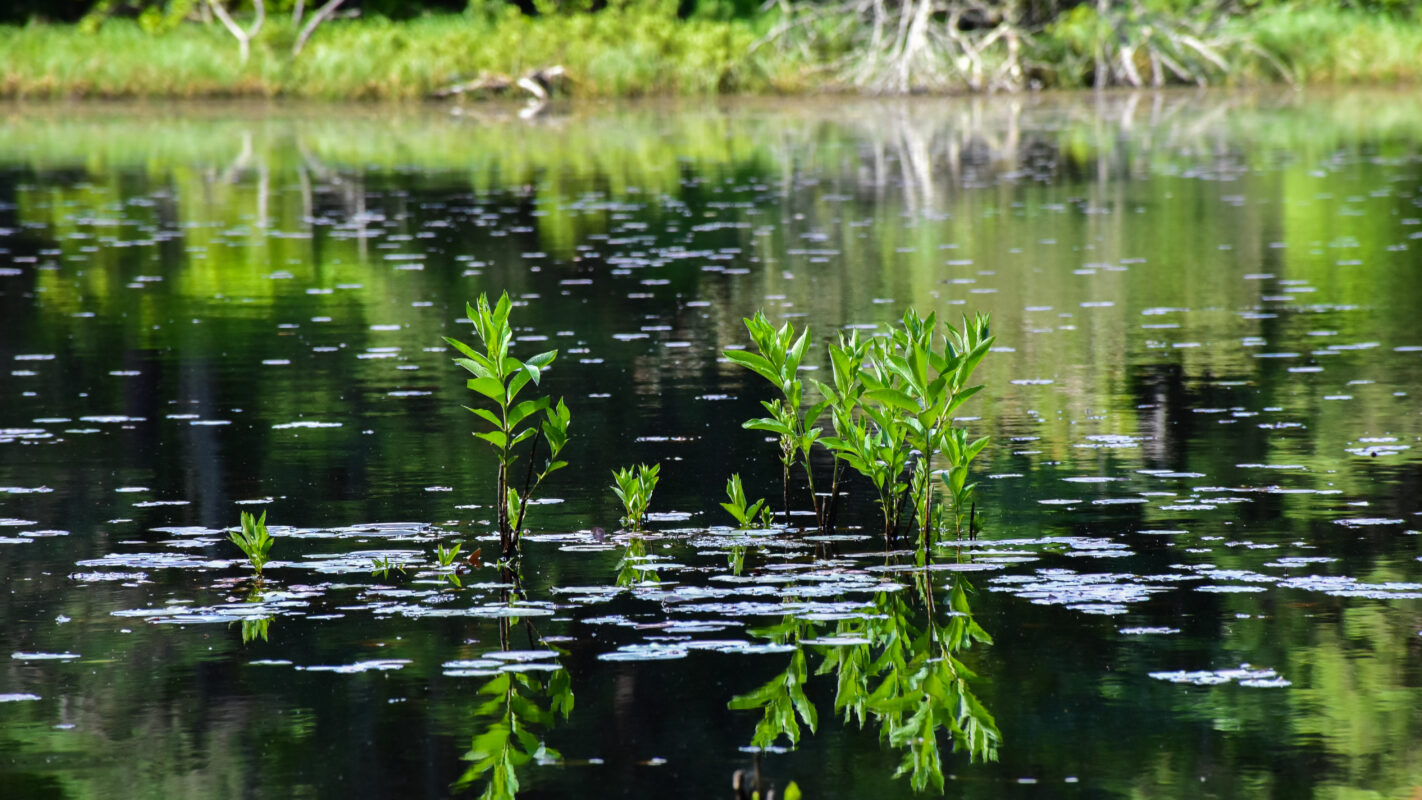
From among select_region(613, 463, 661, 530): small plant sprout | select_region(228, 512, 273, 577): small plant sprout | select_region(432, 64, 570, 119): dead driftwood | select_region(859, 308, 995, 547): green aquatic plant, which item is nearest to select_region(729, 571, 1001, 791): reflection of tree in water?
select_region(859, 308, 995, 547): green aquatic plant

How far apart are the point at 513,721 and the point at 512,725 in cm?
4

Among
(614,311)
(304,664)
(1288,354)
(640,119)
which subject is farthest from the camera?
(640,119)

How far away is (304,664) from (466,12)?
55.4m

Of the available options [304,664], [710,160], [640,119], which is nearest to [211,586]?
[304,664]

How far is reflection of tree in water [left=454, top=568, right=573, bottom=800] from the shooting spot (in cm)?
525

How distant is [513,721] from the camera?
5.68 meters

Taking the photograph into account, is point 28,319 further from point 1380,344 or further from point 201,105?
point 201,105

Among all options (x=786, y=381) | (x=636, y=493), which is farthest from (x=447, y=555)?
(x=786, y=381)

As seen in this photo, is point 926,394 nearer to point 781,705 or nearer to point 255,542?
point 781,705

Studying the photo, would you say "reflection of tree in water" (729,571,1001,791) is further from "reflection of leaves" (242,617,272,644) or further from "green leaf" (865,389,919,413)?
"reflection of leaves" (242,617,272,644)

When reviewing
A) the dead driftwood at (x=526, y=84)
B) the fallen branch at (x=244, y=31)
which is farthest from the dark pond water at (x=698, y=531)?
the fallen branch at (x=244, y=31)

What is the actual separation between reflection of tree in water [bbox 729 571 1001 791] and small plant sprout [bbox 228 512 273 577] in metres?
1.94

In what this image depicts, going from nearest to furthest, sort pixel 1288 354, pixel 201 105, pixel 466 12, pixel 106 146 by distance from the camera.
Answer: pixel 1288 354 < pixel 106 146 < pixel 201 105 < pixel 466 12

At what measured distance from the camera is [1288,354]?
12.2 m
